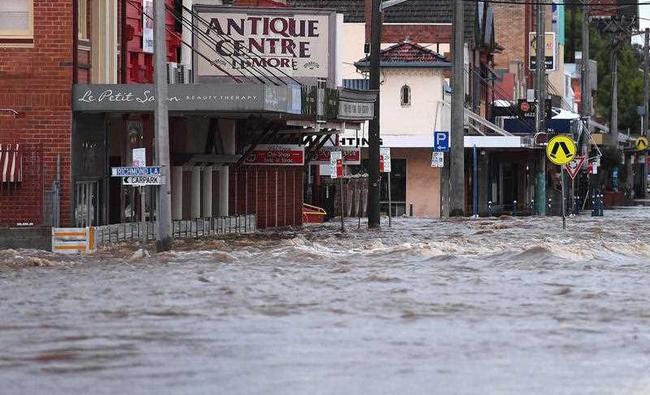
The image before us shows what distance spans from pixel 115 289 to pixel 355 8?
51.8 meters

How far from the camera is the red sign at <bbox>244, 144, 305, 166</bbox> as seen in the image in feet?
157

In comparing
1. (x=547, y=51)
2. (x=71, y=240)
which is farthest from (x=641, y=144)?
(x=71, y=240)

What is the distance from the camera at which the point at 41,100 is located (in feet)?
116

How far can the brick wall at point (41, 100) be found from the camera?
1391 inches

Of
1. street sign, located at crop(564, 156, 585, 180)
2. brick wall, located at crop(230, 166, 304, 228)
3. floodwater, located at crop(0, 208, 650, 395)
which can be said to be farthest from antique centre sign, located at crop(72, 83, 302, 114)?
street sign, located at crop(564, 156, 585, 180)

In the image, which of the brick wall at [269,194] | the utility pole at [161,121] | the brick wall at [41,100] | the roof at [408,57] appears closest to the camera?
the utility pole at [161,121]

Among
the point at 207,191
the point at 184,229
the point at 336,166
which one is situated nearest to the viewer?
the point at 184,229

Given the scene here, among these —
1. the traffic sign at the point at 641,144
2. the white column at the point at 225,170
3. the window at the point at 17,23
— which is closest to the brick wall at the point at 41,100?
the window at the point at 17,23

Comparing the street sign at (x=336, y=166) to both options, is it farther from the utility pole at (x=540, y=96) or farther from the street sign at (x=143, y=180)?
the utility pole at (x=540, y=96)

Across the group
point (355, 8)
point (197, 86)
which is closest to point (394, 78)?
point (355, 8)

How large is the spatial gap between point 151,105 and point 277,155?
505 inches

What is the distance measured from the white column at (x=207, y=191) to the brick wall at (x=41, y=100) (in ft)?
33.8

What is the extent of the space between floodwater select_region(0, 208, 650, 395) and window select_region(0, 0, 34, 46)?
16.3 feet

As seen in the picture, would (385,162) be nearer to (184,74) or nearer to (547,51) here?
(184,74)
